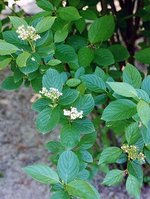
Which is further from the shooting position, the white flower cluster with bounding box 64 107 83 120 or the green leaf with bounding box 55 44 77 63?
the green leaf with bounding box 55 44 77 63

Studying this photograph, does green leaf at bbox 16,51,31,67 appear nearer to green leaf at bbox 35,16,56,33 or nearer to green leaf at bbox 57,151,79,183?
green leaf at bbox 35,16,56,33

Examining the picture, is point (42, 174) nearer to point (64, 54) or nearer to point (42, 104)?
point (42, 104)

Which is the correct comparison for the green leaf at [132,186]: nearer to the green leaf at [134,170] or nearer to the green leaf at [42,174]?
the green leaf at [134,170]

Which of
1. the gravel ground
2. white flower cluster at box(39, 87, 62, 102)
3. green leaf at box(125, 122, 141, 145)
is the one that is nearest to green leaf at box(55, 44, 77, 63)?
white flower cluster at box(39, 87, 62, 102)

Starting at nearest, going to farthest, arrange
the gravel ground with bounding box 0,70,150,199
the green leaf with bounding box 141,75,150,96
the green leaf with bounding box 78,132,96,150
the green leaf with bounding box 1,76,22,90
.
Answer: the green leaf with bounding box 141,75,150,96 < the green leaf with bounding box 78,132,96,150 < the green leaf with bounding box 1,76,22,90 < the gravel ground with bounding box 0,70,150,199

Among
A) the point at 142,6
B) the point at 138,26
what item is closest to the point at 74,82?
the point at 142,6

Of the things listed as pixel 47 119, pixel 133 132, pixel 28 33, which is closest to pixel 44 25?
pixel 28 33
